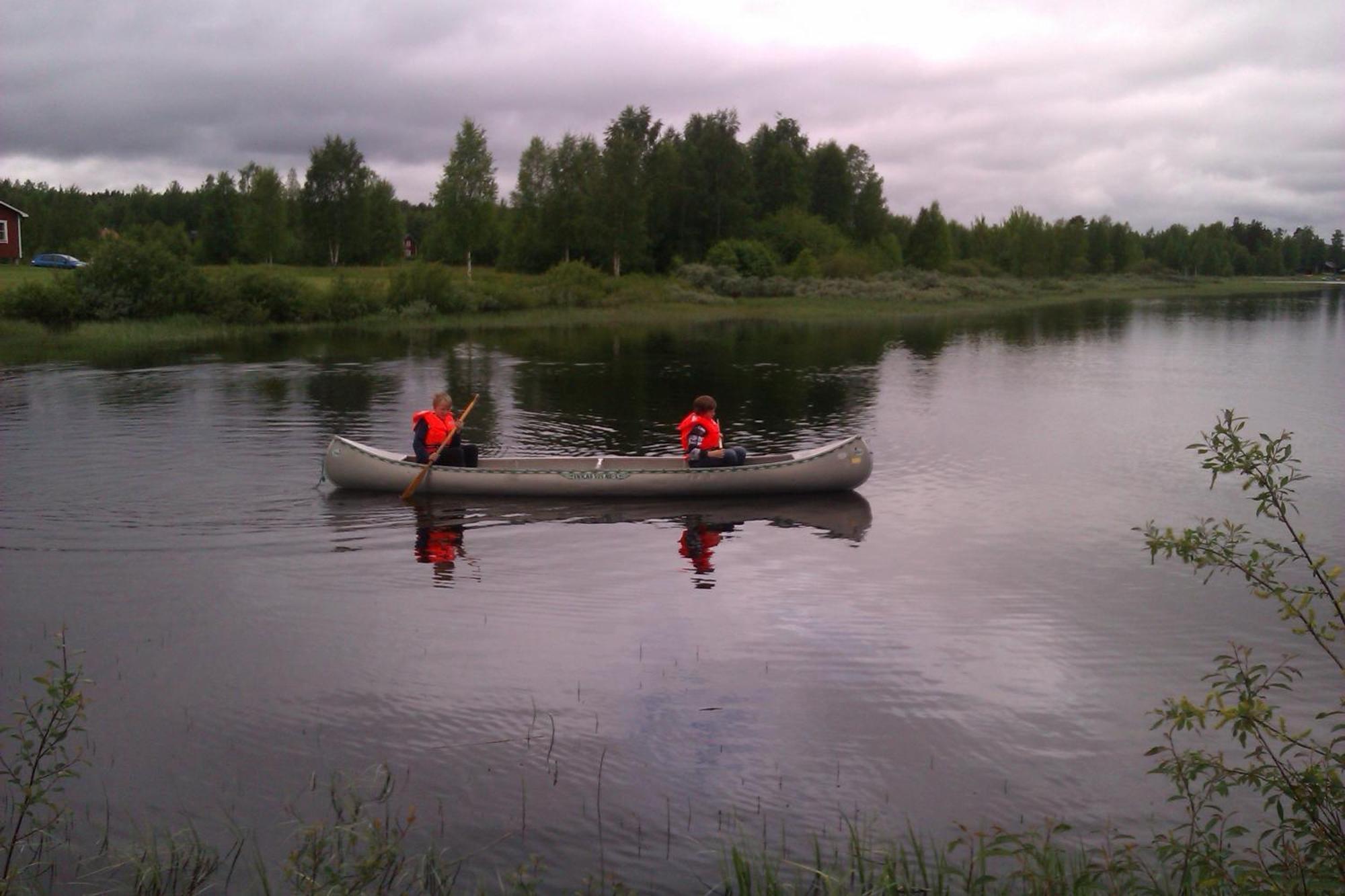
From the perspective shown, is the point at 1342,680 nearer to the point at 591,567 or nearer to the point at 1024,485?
the point at 591,567

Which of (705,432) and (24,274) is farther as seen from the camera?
(24,274)

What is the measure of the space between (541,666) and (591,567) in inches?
130

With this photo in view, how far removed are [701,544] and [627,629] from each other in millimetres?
3536

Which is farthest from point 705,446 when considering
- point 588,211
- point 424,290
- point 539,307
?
point 588,211

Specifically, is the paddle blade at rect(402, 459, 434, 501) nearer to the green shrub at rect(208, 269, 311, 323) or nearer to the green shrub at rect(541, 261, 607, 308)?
the green shrub at rect(208, 269, 311, 323)

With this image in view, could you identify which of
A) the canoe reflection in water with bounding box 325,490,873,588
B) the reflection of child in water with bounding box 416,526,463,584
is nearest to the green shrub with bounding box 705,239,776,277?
the canoe reflection in water with bounding box 325,490,873,588

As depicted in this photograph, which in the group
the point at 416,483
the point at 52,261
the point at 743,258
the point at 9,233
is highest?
the point at 9,233

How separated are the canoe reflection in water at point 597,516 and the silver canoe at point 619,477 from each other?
162mm

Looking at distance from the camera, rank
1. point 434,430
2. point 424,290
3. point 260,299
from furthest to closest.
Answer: point 424,290, point 260,299, point 434,430

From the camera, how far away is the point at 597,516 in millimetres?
15883

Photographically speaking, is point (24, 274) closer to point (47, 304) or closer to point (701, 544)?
point (47, 304)

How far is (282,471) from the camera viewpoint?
738 inches

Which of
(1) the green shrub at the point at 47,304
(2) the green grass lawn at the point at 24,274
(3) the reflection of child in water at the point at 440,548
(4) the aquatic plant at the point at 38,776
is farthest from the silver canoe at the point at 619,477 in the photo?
(2) the green grass lawn at the point at 24,274

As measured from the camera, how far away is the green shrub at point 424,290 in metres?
55.1
